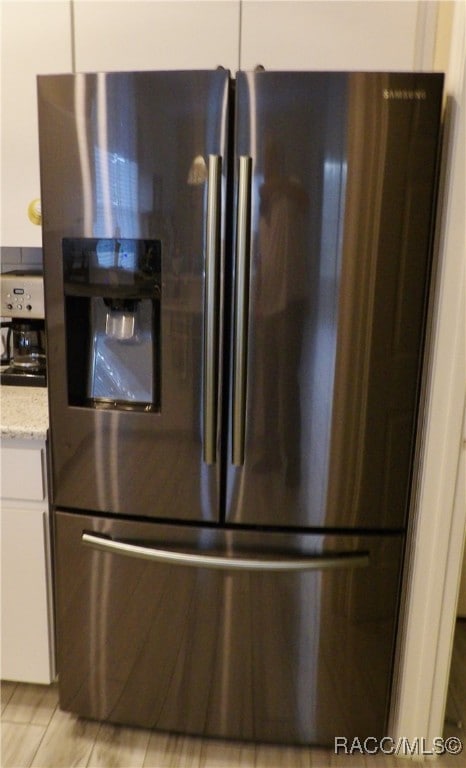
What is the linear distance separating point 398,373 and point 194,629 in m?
0.85

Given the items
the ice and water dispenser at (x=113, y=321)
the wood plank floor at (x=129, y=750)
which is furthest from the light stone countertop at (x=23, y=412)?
the wood plank floor at (x=129, y=750)

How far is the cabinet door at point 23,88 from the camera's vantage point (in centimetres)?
172

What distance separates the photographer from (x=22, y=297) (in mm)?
1911

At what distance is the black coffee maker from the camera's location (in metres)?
1.91

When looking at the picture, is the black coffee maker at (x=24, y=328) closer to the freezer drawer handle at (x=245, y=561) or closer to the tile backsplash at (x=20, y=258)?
the tile backsplash at (x=20, y=258)

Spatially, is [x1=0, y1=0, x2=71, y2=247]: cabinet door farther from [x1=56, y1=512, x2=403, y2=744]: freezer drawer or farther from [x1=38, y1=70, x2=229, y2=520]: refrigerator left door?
[x1=56, y1=512, x2=403, y2=744]: freezer drawer

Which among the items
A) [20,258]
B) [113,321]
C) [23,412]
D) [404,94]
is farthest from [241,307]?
[20,258]

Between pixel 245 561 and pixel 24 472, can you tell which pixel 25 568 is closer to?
pixel 24 472

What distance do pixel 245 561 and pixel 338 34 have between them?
4.65 feet

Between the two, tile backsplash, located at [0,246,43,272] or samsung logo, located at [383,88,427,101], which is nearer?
samsung logo, located at [383,88,427,101]

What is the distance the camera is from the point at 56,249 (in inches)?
57.3

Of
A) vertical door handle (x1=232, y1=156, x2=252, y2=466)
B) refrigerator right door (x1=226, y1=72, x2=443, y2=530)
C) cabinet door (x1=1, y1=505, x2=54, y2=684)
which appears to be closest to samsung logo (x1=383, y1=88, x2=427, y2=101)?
→ refrigerator right door (x1=226, y1=72, x2=443, y2=530)

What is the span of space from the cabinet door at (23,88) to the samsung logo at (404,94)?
957 millimetres

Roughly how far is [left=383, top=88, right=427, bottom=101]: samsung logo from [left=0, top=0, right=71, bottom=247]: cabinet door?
3.14ft
